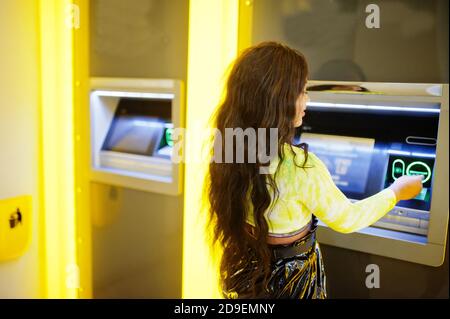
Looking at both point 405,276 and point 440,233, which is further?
point 405,276

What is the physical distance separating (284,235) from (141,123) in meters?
0.95

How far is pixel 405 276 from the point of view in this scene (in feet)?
4.60

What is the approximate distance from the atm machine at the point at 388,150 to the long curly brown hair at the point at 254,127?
188mm

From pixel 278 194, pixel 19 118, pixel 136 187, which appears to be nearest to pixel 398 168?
pixel 278 194

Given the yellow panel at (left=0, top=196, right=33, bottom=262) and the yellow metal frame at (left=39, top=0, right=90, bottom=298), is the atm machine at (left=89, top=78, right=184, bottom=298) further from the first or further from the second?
the yellow panel at (left=0, top=196, right=33, bottom=262)

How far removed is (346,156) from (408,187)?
223mm

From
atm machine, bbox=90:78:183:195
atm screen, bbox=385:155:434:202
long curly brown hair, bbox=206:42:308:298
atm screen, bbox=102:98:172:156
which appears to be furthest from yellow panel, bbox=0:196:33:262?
atm screen, bbox=385:155:434:202

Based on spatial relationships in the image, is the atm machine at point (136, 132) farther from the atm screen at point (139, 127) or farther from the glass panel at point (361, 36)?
the glass panel at point (361, 36)

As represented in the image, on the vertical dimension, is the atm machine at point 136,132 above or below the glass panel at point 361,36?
below

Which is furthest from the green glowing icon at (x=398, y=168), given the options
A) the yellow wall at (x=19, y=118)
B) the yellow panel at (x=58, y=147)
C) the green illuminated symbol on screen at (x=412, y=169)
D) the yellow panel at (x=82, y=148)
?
the yellow wall at (x=19, y=118)

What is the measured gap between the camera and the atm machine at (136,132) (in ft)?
5.86

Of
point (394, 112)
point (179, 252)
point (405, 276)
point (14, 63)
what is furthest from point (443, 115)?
point (14, 63)

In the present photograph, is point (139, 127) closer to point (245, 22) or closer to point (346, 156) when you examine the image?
point (245, 22)

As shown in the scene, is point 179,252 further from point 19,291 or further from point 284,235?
point 19,291
